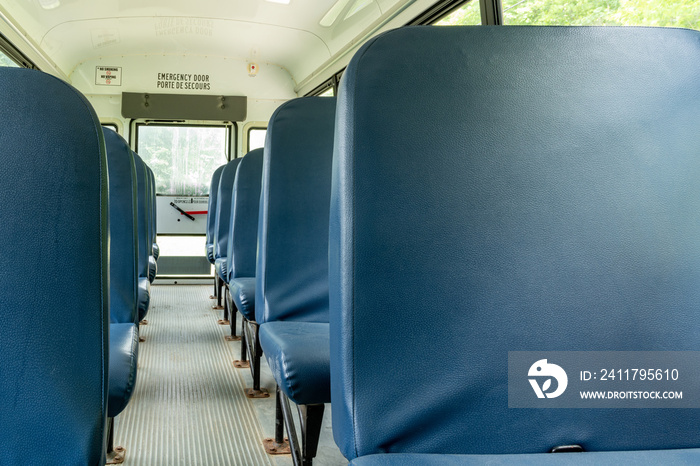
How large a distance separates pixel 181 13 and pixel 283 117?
14.7ft

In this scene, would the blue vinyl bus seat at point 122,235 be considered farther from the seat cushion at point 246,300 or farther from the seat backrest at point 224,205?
the seat backrest at point 224,205

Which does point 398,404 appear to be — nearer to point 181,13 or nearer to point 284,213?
point 284,213

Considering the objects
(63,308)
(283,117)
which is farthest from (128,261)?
(63,308)

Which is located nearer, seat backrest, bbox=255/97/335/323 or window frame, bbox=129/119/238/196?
seat backrest, bbox=255/97/335/323

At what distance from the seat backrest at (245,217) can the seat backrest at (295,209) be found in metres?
1.22

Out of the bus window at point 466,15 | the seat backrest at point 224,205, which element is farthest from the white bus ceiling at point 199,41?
the seat backrest at point 224,205

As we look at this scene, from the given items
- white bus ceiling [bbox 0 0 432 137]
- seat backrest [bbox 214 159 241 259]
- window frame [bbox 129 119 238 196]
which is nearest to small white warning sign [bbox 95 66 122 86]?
white bus ceiling [bbox 0 0 432 137]

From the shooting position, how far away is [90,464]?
0.81m

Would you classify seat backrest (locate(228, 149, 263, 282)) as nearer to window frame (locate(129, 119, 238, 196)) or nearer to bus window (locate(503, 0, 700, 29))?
bus window (locate(503, 0, 700, 29))

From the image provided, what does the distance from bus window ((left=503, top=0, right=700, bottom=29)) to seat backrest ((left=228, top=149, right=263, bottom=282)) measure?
158 centimetres

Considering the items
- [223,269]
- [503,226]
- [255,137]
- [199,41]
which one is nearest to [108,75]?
[199,41]

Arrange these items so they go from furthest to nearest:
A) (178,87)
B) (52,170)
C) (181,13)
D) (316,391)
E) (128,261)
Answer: (178,87) < (181,13) < (128,261) < (316,391) < (52,170)

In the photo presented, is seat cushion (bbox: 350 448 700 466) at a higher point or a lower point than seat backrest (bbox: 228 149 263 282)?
lower

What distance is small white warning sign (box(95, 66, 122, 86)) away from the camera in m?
7.24
